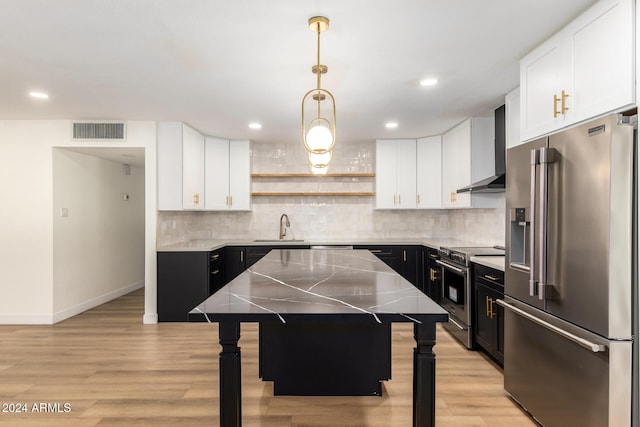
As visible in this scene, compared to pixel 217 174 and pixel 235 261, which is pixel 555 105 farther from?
pixel 217 174

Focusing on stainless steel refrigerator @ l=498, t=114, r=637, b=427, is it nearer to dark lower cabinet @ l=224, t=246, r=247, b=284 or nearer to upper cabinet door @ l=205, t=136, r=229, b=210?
dark lower cabinet @ l=224, t=246, r=247, b=284

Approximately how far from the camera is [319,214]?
5.92m

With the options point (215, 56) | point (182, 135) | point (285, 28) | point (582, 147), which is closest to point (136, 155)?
point (182, 135)

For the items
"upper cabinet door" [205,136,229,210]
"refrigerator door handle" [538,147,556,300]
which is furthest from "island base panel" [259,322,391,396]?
"upper cabinet door" [205,136,229,210]

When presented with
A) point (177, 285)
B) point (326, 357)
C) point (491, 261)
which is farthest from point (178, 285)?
point (491, 261)

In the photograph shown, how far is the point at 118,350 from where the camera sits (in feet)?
11.6

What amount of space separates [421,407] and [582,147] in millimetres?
1440

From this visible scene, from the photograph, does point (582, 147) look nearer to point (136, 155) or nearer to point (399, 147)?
point (399, 147)

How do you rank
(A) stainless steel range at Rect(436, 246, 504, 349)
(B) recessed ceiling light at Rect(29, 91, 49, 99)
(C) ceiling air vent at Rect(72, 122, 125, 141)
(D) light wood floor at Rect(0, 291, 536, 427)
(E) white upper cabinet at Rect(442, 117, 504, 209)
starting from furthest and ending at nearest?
(C) ceiling air vent at Rect(72, 122, 125, 141), (E) white upper cabinet at Rect(442, 117, 504, 209), (A) stainless steel range at Rect(436, 246, 504, 349), (B) recessed ceiling light at Rect(29, 91, 49, 99), (D) light wood floor at Rect(0, 291, 536, 427)

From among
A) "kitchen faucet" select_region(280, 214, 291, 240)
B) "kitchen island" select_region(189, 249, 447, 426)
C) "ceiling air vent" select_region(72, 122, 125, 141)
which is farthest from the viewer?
"kitchen faucet" select_region(280, 214, 291, 240)

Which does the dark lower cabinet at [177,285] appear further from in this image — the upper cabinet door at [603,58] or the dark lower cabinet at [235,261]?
the upper cabinet door at [603,58]

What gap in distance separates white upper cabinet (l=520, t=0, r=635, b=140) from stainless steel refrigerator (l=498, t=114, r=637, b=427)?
9.5 inches

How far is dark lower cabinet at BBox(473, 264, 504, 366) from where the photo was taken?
2984 mm

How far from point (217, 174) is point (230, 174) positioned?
18 centimetres
